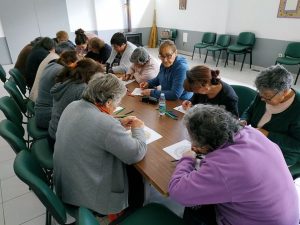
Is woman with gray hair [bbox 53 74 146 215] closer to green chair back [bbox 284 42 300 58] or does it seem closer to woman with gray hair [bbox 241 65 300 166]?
woman with gray hair [bbox 241 65 300 166]

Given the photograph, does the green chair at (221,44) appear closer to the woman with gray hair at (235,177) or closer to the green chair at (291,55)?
the green chair at (291,55)

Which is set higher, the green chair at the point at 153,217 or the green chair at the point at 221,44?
the green chair at the point at 221,44

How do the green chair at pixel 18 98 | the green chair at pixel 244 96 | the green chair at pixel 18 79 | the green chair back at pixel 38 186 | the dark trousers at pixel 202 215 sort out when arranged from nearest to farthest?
the green chair back at pixel 38 186 → the dark trousers at pixel 202 215 → the green chair at pixel 244 96 → the green chair at pixel 18 98 → the green chair at pixel 18 79

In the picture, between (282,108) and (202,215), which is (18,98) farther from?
(282,108)

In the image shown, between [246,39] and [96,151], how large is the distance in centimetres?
558

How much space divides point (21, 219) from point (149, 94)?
5.12ft

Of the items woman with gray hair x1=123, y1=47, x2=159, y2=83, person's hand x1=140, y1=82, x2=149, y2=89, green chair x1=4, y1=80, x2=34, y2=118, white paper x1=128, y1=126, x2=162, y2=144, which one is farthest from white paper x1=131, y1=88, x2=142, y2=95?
green chair x1=4, y1=80, x2=34, y2=118

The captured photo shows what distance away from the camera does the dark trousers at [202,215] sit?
1122 mm

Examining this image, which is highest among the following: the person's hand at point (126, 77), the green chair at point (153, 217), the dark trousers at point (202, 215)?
the person's hand at point (126, 77)

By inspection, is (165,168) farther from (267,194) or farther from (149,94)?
(149,94)

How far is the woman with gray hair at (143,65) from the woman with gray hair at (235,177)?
1781 mm

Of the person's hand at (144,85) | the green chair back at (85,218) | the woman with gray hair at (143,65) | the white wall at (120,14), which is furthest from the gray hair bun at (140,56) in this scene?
the white wall at (120,14)

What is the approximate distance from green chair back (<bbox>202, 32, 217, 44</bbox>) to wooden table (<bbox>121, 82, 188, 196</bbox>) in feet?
16.5

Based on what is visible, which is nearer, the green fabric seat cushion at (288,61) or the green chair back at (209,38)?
the green fabric seat cushion at (288,61)
